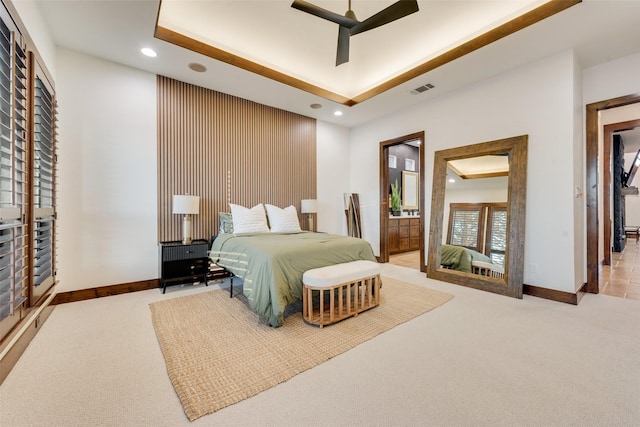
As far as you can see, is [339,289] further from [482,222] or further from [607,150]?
[607,150]

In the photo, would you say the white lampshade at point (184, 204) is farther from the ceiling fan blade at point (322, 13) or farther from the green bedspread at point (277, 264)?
the ceiling fan blade at point (322, 13)

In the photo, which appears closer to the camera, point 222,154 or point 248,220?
point 248,220

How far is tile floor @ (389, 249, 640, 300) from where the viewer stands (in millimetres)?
3295

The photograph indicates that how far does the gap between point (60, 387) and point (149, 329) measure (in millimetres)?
774

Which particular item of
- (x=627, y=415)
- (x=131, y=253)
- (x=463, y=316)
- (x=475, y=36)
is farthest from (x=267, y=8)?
(x=627, y=415)

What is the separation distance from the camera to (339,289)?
8.07 ft

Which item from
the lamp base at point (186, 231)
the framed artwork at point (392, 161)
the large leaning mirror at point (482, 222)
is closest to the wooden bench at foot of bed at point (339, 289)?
the large leaning mirror at point (482, 222)

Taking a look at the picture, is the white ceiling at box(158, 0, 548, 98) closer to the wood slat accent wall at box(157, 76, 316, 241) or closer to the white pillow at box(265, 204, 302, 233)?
the wood slat accent wall at box(157, 76, 316, 241)

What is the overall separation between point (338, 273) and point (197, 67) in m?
3.11

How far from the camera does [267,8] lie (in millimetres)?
2857

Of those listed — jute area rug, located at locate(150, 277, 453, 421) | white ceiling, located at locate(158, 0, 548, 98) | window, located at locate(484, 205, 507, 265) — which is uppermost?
white ceiling, located at locate(158, 0, 548, 98)

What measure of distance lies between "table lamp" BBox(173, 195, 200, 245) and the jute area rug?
85 centimetres

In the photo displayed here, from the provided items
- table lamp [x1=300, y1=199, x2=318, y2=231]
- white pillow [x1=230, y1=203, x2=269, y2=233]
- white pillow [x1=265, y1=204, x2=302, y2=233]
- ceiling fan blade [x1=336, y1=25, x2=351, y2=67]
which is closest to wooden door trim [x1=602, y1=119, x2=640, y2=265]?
ceiling fan blade [x1=336, y1=25, x2=351, y2=67]

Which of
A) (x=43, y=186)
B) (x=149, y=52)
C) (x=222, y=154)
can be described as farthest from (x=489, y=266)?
(x=43, y=186)
